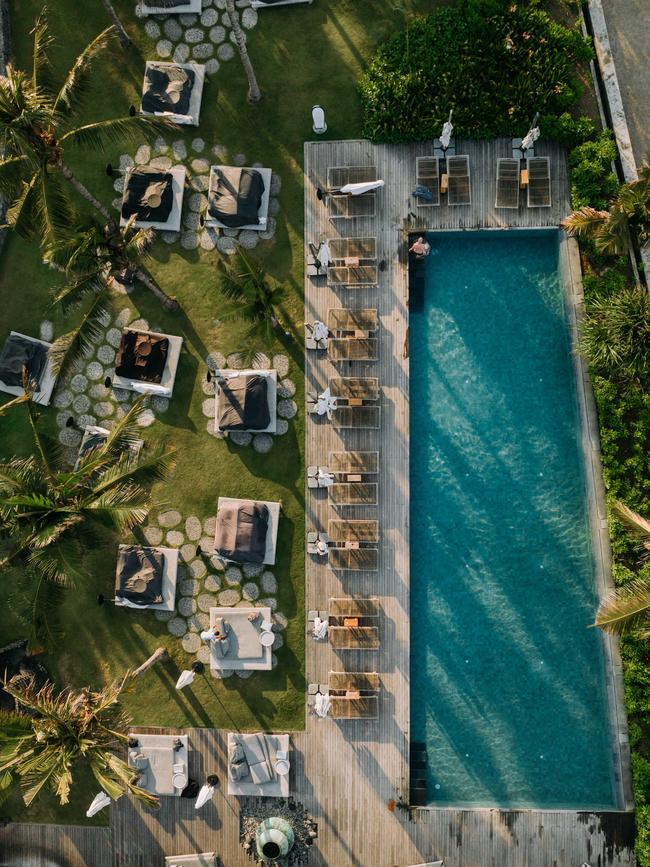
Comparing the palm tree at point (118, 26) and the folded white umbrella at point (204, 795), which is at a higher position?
the palm tree at point (118, 26)

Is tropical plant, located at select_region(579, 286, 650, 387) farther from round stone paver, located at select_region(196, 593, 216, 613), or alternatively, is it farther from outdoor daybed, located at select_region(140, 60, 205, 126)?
outdoor daybed, located at select_region(140, 60, 205, 126)

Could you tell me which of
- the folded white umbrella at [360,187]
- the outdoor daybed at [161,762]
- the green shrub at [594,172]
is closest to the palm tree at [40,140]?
the folded white umbrella at [360,187]

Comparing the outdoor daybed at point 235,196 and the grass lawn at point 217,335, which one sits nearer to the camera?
the outdoor daybed at point 235,196

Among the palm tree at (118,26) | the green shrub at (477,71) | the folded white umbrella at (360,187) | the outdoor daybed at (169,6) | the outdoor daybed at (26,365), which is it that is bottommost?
the outdoor daybed at (26,365)

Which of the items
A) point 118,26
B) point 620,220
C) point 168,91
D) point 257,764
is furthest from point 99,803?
point 118,26

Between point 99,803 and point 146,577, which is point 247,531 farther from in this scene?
point 99,803

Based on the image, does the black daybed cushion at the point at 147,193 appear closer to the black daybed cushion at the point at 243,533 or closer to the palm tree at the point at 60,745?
the black daybed cushion at the point at 243,533
